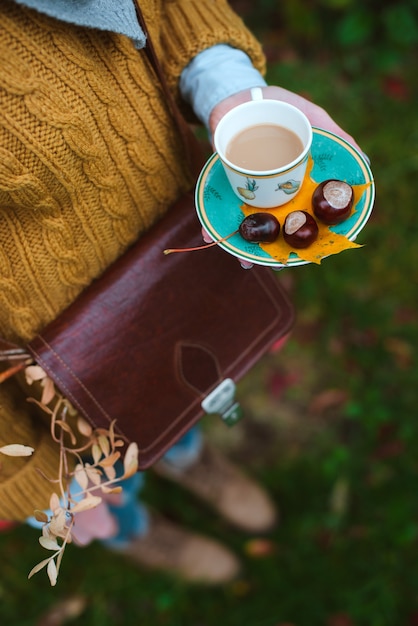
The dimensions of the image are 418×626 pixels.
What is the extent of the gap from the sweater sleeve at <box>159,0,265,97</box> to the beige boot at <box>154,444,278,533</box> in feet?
5.39

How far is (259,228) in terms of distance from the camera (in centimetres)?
131

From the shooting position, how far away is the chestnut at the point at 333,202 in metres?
1.30

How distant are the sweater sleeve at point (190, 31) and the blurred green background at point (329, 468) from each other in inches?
60.1

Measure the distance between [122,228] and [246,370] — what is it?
0.51 metres

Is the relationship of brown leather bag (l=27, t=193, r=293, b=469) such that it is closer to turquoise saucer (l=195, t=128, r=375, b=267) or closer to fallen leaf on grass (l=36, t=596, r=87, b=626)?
turquoise saucer (l=195, t=128, r=375, b=267)

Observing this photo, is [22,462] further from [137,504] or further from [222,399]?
[137,504]

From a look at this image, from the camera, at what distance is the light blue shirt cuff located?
143 cm

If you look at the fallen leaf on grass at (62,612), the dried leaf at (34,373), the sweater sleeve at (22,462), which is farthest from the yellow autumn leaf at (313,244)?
the fallen leaf on grass at (62,612)

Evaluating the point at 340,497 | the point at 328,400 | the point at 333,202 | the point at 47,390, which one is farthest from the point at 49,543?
the point at 328,400

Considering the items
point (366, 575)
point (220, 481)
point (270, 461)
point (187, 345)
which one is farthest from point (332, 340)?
point (187, 345)

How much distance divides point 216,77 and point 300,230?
44 cm

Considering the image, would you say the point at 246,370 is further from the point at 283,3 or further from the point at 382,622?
the point at 283,3

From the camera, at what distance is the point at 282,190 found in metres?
1.32

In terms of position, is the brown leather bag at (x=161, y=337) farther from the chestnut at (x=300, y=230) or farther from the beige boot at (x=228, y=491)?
the beige boot at (x=228, y=491)
